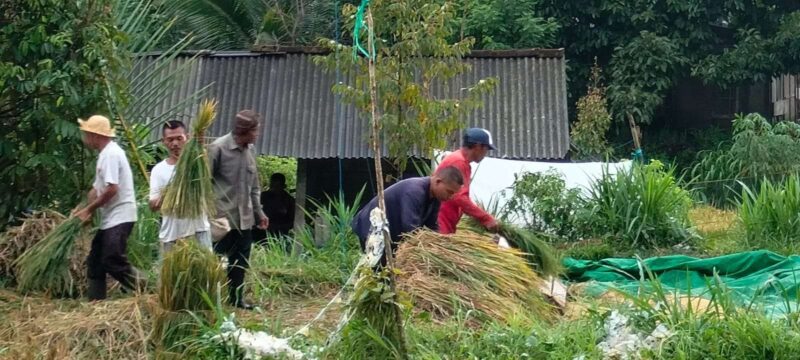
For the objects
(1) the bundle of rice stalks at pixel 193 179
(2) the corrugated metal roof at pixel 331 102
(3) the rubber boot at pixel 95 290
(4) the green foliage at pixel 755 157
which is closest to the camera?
(1) the bundle of rice stalks at pixel 193 179

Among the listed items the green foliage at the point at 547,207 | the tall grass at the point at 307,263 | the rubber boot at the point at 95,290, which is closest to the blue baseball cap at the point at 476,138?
the tall grass at the point at 307,263

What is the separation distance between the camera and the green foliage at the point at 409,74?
977cm

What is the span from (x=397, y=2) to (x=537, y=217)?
2428 mm

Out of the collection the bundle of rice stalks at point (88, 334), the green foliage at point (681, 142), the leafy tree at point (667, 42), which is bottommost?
the bundle of rice stalks at point (88, 334)

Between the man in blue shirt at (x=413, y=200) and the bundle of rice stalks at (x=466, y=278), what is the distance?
0.36 feet

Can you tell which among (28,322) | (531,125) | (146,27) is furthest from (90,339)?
(531,125)

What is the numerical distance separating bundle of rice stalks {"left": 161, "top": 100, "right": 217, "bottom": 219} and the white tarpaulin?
4691 mm

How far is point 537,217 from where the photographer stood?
1016cm

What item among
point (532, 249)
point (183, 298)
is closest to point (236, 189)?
point (183, 298)

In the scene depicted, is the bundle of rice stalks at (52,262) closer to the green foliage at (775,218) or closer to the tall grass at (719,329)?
the tall grass at (719,329)

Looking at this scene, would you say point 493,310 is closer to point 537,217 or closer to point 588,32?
point 537,217

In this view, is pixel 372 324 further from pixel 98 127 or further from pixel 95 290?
pixel 98 127

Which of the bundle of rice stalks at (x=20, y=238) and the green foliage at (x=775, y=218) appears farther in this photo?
the green foliage at (x=775, y=218)

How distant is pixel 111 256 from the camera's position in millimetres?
6496
